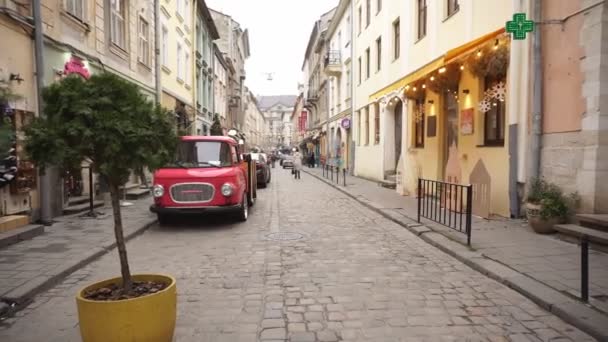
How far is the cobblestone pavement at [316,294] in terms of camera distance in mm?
3961

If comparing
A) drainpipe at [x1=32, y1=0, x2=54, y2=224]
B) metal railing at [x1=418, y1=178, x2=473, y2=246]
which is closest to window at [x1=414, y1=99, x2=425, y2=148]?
metal railing at [x1=418, y1=178, x2=473, y2=246]

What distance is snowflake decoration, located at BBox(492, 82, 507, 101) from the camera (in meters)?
9.60

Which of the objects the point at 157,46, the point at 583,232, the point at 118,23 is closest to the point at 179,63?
the point at 157,46

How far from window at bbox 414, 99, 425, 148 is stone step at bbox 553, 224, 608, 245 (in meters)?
8.32

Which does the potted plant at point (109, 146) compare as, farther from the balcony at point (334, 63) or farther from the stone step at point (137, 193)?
the balcony at point (334, 63)

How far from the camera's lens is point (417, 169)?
13602 mm

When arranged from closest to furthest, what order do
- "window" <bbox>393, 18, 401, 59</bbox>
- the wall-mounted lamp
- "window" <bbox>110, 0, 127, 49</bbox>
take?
the wall-mounted lamp
"window" <bbox>110, 0, 127, 49</bbox>
"window" <bbox>393, 18, 401, 59</bbox>

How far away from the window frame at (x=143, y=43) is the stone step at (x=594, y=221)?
14421 mm

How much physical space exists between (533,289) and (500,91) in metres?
5.98

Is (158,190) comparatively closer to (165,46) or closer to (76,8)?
(76,8)

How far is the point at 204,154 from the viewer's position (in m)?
10.1

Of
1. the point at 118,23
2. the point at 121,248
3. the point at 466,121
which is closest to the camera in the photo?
the point at 121,248

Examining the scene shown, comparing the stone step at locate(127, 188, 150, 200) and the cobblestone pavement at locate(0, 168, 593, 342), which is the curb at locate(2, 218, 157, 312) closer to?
the cobblestone pavement at locate(0, 168, 593, 342)

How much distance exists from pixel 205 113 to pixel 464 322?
27595 millimetres
